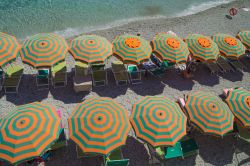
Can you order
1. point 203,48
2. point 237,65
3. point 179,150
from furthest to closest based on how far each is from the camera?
point 237,65, point 203,48, point 179,150

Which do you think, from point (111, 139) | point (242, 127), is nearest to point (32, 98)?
point (111, 139)

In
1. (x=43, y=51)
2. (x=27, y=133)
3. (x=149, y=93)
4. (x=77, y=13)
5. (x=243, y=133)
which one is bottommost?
(x=243, y=133)

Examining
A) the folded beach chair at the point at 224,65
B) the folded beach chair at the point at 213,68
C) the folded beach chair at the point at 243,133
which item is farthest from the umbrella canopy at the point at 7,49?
the folded beach chair at the point at 224,65

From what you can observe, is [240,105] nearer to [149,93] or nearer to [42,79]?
[149,93]

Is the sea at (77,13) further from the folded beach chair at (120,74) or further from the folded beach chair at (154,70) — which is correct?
the folded beach chair at (154,70)

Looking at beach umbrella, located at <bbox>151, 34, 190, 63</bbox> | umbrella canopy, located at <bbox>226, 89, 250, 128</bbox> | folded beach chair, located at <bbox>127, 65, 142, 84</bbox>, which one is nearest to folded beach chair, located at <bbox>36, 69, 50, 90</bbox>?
folded beach chair, located at <bbox>127, 65, 142, 84</bbox>

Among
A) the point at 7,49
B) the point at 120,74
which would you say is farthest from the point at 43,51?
the point at 120,74
